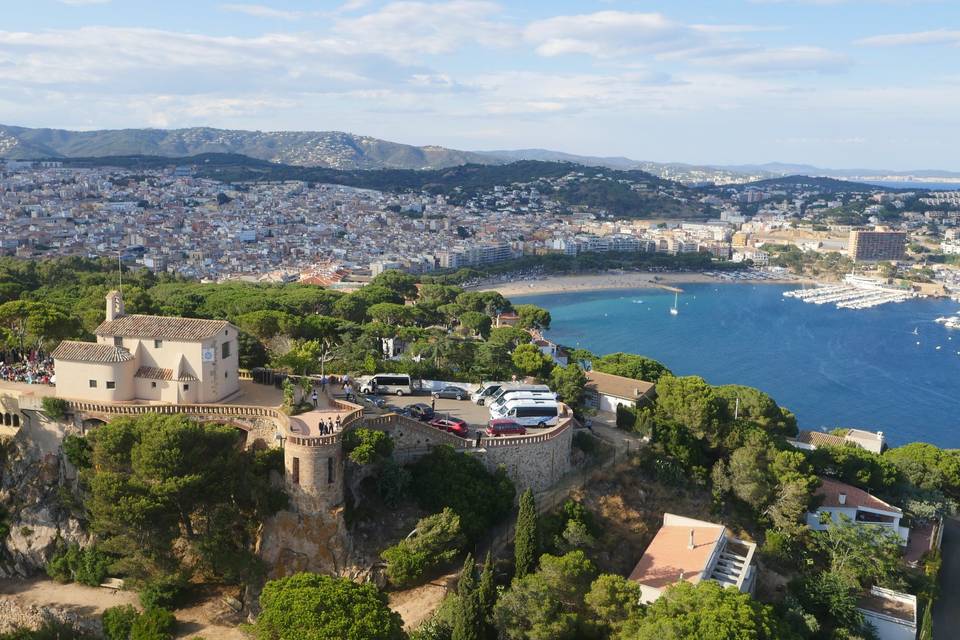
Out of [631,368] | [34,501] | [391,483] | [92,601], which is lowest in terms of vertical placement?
[92,601]

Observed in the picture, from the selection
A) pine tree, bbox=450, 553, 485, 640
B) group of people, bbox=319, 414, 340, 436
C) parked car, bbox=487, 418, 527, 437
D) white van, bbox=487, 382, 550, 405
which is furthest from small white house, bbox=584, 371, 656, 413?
pine tree, bbox=450, 553, 485, 640

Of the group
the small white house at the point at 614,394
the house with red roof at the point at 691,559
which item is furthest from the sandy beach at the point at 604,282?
the house with red roof at the point at 691,559

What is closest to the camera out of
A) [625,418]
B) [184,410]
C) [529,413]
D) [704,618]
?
[704,618]

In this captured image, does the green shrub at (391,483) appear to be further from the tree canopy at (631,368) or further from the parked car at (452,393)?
the tree canopy at (631,368)

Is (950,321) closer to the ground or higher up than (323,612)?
closer to the ground

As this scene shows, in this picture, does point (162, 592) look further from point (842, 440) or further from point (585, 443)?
point (842, 440)

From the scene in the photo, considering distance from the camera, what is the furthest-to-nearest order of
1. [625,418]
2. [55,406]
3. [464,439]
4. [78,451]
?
[625,418] → [464,439] → [55,406] → [78,451]

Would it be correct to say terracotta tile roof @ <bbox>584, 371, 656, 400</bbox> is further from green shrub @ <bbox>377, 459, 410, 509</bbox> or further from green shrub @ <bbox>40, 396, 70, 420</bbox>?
green shrub @ <bbox>40, 396, 70, 420</bbox>

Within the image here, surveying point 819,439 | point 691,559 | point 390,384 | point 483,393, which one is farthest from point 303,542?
point 819,439
